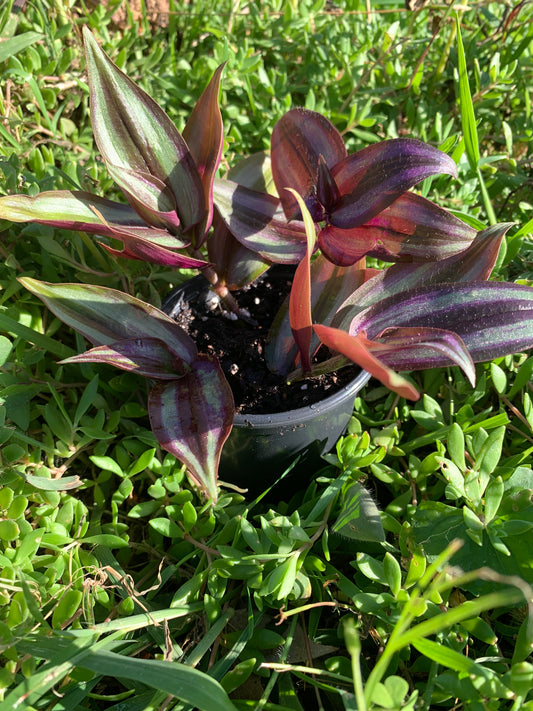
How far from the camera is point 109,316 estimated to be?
3.20 ft

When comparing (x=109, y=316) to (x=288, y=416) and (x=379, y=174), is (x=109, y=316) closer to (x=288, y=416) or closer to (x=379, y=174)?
(x=288, y=416)

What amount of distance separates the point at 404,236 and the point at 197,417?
436 millimetres

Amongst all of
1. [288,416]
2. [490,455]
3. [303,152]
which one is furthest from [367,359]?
[303,152]

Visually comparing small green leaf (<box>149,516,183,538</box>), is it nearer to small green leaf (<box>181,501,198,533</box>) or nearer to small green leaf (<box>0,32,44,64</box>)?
small green leaf (<box>181,501,198,533</box>)

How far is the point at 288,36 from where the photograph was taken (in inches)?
72.9

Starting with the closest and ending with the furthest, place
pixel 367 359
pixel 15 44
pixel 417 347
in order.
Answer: pixel 367 359 < pixel 417 347 < pixel 15 44

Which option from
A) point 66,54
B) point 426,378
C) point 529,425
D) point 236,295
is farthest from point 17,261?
point 529,425

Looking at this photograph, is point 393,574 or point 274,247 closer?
point 393,574

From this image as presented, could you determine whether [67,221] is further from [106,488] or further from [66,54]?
[66,54]

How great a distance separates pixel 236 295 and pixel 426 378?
43 centimetres

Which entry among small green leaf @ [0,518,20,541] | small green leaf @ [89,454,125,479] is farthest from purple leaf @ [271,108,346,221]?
small green leaf @ [0,518,20,541]

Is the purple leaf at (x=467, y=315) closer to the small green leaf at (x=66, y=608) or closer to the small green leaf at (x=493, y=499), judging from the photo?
the small green leaf at (x=493, y=499)

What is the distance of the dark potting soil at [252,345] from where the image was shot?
3.45 feet

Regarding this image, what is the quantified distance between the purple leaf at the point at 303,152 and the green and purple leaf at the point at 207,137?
0.13 meters
